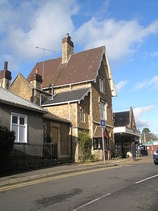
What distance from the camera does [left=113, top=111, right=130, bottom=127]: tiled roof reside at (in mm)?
36653

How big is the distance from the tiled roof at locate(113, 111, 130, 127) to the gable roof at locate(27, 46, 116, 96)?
808 cm

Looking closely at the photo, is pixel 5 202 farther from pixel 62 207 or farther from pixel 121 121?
pixel 121 121

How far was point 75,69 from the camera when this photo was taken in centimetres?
2598

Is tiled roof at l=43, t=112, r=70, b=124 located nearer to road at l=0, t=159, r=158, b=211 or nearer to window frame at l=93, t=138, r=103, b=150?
window frame at l=93, t=138, r=103, b=150

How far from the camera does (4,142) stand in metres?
10.5

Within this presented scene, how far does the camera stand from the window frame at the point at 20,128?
13.5 m

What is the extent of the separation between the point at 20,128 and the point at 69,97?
858cm

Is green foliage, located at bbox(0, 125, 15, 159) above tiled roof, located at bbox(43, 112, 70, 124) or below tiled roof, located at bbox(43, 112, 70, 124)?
below

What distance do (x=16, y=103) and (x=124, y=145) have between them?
85.5ft

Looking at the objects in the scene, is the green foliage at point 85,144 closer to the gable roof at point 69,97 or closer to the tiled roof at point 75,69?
the gable roof at point 69,97

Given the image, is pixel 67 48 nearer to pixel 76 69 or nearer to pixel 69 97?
pixel 76 69

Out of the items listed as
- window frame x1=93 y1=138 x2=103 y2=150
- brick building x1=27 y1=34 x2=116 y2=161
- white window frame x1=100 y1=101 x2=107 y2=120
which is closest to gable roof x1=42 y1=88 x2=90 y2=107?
brick building x1=27 y1=34 x2=116 y2=161

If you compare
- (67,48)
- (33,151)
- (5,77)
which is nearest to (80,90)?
(5,77)

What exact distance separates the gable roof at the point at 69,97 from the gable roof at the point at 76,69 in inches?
48.5
